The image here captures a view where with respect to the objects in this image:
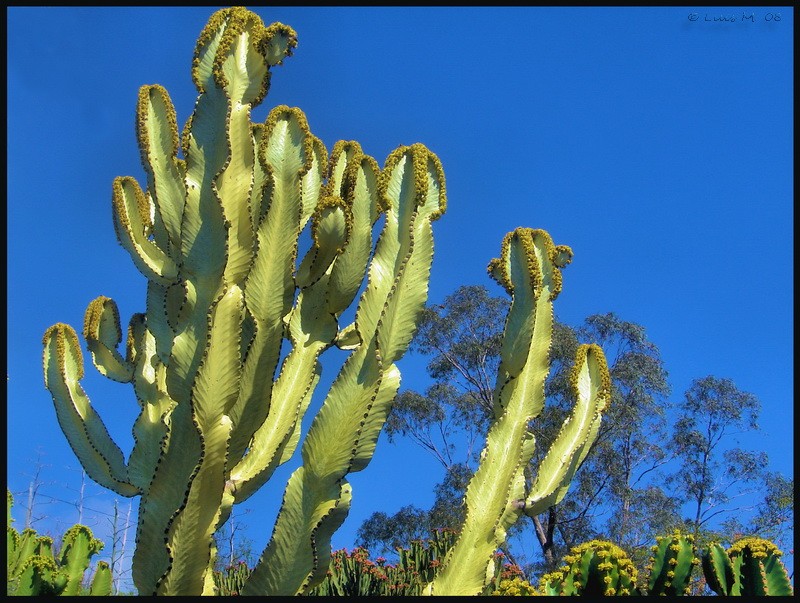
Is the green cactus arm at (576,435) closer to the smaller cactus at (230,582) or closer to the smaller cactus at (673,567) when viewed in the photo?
the smaller cactus at (673,567)

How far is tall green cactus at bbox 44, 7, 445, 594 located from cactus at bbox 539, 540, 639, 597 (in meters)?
1.97

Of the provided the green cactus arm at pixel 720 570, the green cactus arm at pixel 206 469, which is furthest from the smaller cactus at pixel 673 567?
the green cactus arm at pixel 206 469

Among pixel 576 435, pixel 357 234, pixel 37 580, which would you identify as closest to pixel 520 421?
pixel 576 435

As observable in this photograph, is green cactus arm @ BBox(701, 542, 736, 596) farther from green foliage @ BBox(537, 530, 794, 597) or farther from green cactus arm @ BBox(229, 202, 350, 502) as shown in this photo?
green cactus arm @ BBox(229, 202, 350, 502)

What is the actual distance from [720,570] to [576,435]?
149 centimetres

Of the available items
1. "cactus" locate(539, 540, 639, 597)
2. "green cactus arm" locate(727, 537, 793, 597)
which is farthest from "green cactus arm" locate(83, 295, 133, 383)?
Answer: "green cactus arm" locate(727, 537, 793, 597)

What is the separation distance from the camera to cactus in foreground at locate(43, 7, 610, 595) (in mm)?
3271

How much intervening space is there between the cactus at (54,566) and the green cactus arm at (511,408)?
3139mm

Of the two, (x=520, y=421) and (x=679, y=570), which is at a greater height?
(x=520, y=421)

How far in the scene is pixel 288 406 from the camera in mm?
4094

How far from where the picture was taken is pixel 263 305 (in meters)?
3.71

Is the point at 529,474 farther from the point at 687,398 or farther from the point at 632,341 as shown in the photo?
the point at 687,398

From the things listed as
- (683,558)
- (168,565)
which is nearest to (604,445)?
(683,558)

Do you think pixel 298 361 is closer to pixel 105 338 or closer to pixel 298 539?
pixel 298 539
